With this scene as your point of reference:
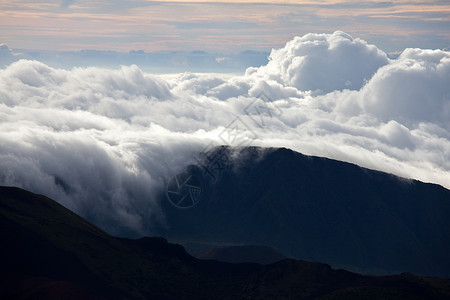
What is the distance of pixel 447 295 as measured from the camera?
595ft

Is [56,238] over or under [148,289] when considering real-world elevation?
over

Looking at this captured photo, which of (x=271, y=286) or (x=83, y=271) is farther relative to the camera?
(x=271, y=286)

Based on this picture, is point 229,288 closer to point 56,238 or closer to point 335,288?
point 335,288

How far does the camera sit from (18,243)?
18488cm

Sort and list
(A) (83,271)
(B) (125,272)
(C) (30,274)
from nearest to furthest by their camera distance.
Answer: (C) (30,274)
(A) (83,271)
(B) (125,272)

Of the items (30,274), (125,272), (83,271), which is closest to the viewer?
(30,274)

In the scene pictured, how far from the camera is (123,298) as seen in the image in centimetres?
17912

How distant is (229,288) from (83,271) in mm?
44786

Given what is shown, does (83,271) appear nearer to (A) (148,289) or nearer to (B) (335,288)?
(A) (148,289)

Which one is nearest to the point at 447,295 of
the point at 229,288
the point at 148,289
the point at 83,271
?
the point at 229,288

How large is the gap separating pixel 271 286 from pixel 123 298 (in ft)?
151

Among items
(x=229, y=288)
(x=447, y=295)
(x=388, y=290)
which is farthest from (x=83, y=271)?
(x=447, y=295)

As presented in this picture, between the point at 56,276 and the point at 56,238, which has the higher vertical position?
the point at 56,238

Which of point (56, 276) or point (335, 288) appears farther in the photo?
point (335, 288)
